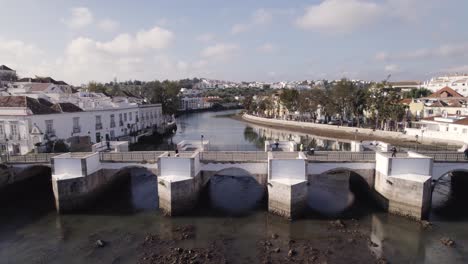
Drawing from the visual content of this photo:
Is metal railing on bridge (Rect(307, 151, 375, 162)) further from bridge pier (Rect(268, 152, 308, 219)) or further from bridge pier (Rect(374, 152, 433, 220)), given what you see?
bridge pier (Rect(268, 152, 308, 219))

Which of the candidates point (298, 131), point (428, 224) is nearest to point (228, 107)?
point (298, 131)

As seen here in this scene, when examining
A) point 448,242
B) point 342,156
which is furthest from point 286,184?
point 448,242

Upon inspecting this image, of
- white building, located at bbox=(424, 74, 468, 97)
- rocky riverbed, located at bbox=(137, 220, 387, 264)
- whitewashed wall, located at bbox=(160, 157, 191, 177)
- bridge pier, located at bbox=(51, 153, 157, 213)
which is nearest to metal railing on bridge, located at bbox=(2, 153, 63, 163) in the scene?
bridge pier, located at bbox=(51, 153, 157, 213)

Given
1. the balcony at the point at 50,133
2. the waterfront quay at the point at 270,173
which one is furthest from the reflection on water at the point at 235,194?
the balcony at the point at 50,133

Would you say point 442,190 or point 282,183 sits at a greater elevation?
point 282,183

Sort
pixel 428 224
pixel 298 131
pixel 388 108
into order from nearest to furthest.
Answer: pixel 428 224 → pixel 388 108 → pixel 298 131

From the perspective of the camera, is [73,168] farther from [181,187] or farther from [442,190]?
[442,190]

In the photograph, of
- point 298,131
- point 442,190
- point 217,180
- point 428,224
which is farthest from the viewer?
point 298,131
